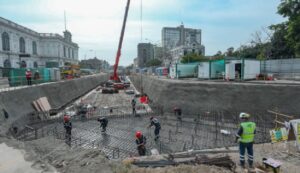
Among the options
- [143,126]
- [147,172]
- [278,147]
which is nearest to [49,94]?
[143,126]

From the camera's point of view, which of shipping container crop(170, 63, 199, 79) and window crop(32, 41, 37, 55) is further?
window crop(32, 41, 37, 55)

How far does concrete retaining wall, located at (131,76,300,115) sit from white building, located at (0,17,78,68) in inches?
1327

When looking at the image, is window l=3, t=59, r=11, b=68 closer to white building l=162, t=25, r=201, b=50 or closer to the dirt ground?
the dirt ground

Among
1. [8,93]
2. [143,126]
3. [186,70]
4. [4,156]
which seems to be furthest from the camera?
[186,70]

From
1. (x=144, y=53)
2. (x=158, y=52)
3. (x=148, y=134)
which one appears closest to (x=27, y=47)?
(x=148, y=134)

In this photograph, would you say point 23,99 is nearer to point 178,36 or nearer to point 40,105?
point 40,105

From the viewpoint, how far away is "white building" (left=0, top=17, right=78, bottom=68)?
142 ft

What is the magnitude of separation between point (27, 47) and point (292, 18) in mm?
57927

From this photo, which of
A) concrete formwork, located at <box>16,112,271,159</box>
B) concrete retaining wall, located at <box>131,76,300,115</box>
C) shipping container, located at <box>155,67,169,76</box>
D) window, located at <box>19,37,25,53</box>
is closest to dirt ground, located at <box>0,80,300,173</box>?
concrete formwork, located at <box>16,112,271,159</box>

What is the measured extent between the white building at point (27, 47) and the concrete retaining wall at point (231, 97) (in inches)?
1327

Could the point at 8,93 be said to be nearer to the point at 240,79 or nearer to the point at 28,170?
the point at 28,170

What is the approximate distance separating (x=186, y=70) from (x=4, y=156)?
1137 inches

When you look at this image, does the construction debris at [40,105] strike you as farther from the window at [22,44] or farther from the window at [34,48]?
the window at [34,48]

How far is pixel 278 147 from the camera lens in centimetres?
786
